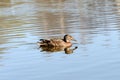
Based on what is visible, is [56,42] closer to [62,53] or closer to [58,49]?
[58,49]

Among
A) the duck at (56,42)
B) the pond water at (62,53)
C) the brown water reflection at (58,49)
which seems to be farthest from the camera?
the duck at (56,42)

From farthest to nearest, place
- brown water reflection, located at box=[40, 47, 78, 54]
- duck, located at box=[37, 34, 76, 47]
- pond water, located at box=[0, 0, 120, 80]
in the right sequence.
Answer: duck, located at box=[37, 34, 76, 47] < brown water reflection, located at box=[40, 47, 78, 54] < pond water, located at box=[0, 0, 120, 80]

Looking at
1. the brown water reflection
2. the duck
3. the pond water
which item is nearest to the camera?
the pond water

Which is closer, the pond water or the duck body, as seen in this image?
the pond water

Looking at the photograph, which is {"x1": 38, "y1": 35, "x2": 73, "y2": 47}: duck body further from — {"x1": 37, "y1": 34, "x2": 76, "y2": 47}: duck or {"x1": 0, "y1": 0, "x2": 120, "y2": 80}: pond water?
{"x1": 0, "y1": 0, "x2": 120, "y2": 80}: pond water

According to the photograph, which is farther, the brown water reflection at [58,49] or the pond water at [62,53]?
the brown water reflection at [58,49]

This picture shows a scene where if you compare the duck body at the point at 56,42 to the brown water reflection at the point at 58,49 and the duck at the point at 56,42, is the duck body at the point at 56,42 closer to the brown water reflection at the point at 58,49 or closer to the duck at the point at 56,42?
the duck at the point at 56,42

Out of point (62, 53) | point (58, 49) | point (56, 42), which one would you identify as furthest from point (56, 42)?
point (62, 53)

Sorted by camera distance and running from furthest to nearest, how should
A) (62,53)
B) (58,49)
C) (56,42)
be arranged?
(56,42) < (58,49) < (62,53)

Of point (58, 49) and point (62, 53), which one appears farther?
point (58, 49)

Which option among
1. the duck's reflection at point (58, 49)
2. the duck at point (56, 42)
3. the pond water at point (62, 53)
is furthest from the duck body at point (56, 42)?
the pond water at point (62, 53)

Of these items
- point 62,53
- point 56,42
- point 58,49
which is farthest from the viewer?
point 56,42

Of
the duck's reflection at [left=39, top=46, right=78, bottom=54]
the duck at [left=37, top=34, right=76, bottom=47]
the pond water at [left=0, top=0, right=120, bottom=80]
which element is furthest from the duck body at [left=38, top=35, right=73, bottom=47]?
the pond water at [left=0, top=0, right=120, bottom=80]

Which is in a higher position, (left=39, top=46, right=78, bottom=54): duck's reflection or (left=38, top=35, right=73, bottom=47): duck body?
(left=38, top=35, right=73, bottom=47): duck body
